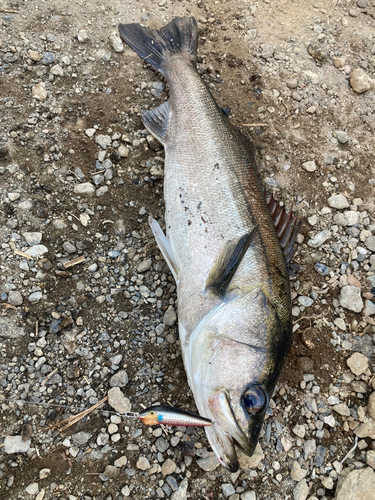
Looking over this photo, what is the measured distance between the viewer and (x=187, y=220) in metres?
3.65

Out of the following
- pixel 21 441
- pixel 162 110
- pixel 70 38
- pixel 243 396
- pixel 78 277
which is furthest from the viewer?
pixel 70 38

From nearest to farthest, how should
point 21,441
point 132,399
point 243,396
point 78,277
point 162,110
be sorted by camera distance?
point 243,396 < point 21,441 < point 132,399 < point 78,277 < point 162,110

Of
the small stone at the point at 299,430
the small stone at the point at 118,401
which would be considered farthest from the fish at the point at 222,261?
the small stone at the point at 299,430

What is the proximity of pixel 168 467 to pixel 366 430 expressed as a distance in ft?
6.51

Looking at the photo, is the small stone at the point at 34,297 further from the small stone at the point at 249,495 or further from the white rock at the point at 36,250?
the small stone at the point at 249,495

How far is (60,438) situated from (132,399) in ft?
2.32

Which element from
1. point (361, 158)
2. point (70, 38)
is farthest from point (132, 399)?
point (70, 38)

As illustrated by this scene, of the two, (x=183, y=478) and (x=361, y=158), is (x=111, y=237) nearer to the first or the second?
(x=183, y=478)

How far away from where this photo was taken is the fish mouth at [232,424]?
9.29 feet

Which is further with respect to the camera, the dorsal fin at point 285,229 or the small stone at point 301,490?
the dorsal fin at point 285,229

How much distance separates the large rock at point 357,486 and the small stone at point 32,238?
3.82 metres

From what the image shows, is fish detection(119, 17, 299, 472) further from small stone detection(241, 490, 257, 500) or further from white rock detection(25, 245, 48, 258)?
white rock detection(25, 245, 48, 258)

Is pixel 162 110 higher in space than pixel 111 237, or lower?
higher

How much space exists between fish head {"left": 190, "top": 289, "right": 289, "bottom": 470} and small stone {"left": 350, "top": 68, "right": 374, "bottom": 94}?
12.1ft
